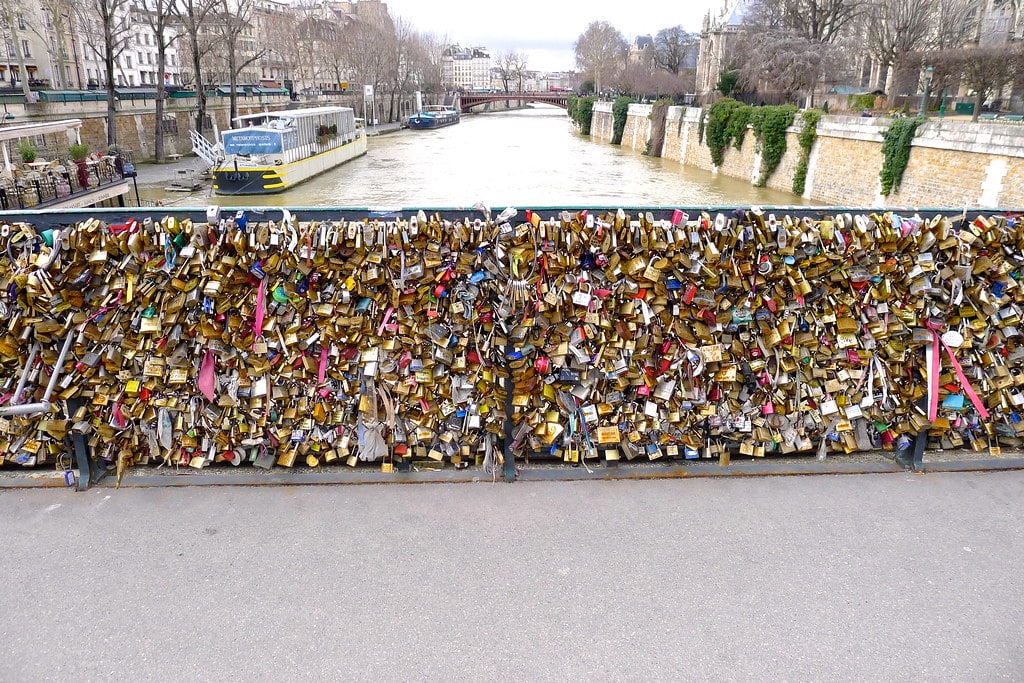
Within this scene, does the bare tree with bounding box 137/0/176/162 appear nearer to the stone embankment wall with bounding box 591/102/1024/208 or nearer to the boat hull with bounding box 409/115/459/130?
the stone embankment wall with bounding box 591/102/1024/208

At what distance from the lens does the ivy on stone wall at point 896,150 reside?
2316 centimetres

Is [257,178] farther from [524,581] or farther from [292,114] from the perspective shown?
[524,581]

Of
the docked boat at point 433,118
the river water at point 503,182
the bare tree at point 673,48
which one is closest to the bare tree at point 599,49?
the bare tree at point 673,48

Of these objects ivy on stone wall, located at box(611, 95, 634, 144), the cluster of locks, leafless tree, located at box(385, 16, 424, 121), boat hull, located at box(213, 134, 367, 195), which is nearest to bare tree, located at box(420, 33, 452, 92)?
leafless tree, located at box(385, 16, 424, 121)

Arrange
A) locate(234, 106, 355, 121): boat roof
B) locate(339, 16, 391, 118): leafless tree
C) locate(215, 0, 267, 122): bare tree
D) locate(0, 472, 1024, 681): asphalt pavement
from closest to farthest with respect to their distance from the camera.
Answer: locate(0, 472, 1024, 681): asphalt pavement < locate(234, 106, 355, 121): boat roof < locate(215, 0, 267, 122): bare tree < locate(339, 16, 391, 118): leafless tree

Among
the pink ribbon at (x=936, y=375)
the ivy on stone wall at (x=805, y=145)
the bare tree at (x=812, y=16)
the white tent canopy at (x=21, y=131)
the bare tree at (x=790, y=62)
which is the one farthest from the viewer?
the bare tree at (x=812, y=16)

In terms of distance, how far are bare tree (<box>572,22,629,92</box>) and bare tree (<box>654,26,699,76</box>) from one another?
472 cm

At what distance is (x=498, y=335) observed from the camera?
4312 millimetres

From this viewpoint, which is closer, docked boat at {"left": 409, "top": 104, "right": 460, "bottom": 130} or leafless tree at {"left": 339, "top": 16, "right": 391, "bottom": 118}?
leafless tree at {"left": 339, "top": 16, "right": 391, "bottom": 118}

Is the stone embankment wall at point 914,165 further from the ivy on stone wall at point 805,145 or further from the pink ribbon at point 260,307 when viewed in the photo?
the pink ribbon at point 260,307

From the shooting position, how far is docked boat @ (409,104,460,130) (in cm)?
7262

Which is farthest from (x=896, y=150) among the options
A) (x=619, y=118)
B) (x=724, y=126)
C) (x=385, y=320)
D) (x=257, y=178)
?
(x=619, y=118)

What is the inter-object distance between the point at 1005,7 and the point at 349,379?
60.7 m

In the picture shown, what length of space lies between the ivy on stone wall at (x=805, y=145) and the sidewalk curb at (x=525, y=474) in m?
27.6
